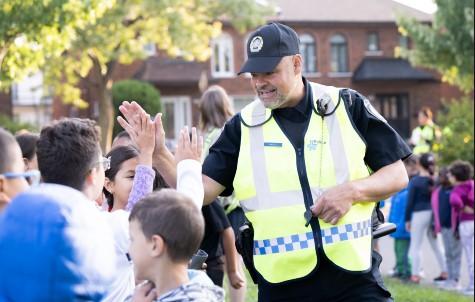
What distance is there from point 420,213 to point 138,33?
78.4 feet

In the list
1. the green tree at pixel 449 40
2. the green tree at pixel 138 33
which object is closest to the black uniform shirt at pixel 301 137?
the green tree at pixel 449 40

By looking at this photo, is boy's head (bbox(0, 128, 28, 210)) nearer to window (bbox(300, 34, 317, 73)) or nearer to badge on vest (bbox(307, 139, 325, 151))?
badge on vest (bbox(307, 139, 325, 151))

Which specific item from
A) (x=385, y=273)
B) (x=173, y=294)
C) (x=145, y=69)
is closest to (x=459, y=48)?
(x=385, y=273)

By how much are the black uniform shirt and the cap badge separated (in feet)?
1.17

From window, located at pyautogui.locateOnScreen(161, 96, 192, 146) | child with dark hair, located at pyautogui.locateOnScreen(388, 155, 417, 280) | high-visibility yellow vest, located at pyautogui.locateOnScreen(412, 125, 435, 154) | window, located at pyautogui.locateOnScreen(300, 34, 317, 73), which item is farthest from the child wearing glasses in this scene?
window, located at pyautogui.locateOnScreen(300, 34, 317, 73)

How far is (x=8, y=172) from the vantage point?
3.25 meters

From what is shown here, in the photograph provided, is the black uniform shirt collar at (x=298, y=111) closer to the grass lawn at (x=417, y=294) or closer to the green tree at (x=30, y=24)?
the grass lawn at (x=417, y=294)

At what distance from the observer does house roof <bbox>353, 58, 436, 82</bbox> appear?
47312 mm

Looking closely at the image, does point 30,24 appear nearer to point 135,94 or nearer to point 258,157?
point 258,157

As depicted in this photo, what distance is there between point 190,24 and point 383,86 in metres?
17.8

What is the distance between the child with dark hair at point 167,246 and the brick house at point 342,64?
1609 inches

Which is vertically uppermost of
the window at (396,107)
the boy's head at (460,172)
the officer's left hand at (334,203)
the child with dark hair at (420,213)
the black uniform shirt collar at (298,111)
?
the black uniform shirt collar at (298,111)

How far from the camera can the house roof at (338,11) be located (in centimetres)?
4769

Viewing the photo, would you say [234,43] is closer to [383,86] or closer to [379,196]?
[383,86]
